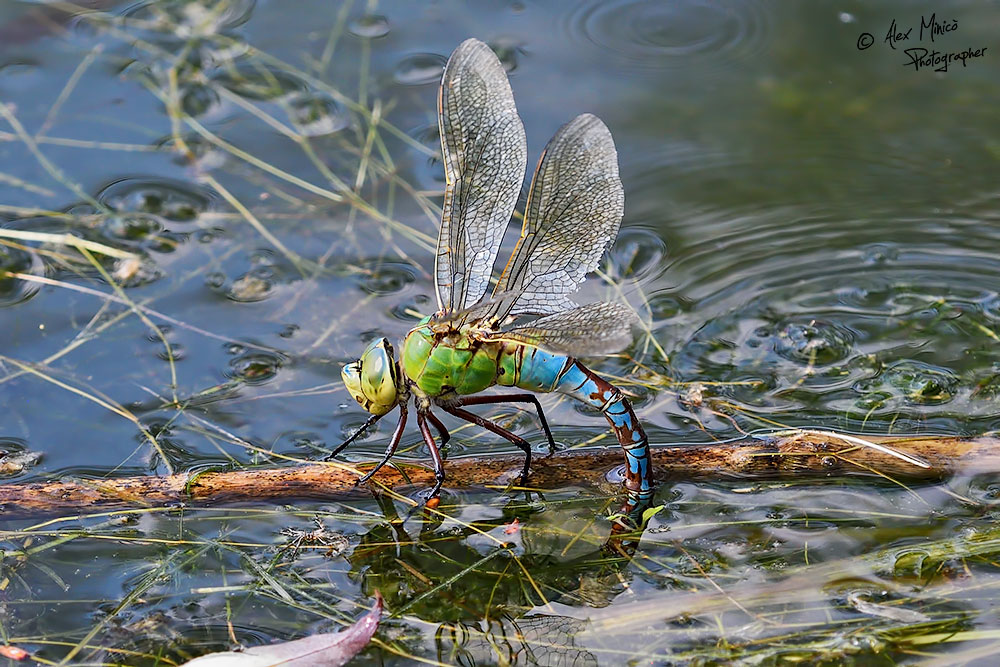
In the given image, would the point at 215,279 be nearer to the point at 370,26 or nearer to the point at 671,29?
the point at 370,26

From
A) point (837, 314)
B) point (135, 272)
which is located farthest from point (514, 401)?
point (135, 272)

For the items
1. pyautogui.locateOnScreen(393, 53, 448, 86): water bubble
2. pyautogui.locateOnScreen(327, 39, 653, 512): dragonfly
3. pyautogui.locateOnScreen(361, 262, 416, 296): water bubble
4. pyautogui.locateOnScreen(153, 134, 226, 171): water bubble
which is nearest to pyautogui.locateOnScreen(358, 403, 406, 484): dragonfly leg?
pyautogui.locateOnScreen(327, 39, 653, 512): dragonfly

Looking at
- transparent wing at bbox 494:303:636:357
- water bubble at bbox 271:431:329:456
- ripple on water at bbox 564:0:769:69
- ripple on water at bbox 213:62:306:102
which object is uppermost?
ripple on water at bbox 564:0:769:69

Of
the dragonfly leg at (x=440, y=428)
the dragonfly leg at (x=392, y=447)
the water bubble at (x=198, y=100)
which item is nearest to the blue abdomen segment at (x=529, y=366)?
the dragonfly leg at (x=440, y=428)

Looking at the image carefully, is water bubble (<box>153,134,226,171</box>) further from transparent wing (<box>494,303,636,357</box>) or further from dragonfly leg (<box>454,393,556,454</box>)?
transparent wing (<box>494,303,636,357</box>)

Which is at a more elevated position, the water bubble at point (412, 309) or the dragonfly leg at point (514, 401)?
the water bubble at point (412, 309)

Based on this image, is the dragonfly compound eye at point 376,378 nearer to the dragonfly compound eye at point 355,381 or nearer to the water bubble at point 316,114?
the dragonfly compound eye at point 355,381

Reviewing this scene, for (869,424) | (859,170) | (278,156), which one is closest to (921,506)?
(869,424)
